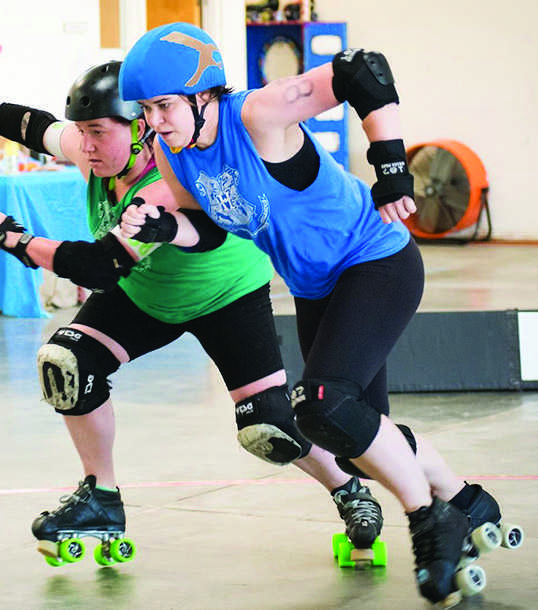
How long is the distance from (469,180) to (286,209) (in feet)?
30.9

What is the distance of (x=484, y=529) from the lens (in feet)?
9.74

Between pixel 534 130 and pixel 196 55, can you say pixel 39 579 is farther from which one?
pixel 534 130

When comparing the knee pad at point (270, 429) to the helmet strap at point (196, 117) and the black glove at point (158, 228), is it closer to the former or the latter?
the black glove at point (158, 228)

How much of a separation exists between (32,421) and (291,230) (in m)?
2.64

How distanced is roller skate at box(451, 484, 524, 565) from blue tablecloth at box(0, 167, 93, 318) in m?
5.34

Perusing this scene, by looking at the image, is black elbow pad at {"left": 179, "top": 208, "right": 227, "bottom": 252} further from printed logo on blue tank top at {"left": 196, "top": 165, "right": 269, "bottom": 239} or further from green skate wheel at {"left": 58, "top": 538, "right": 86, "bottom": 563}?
green skate wheel at {"left": 58, "top": 538, "right": 86, "bottom": 563}

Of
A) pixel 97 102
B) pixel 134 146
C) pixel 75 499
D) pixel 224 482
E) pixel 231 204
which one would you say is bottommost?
pixel 224 482

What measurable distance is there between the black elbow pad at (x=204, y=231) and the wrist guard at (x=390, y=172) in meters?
0.55

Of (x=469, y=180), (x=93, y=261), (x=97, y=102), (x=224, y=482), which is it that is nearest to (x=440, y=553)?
(x=93, y=261)

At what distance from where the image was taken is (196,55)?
2812 millimetres

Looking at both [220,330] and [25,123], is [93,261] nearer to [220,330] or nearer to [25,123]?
[220,330]

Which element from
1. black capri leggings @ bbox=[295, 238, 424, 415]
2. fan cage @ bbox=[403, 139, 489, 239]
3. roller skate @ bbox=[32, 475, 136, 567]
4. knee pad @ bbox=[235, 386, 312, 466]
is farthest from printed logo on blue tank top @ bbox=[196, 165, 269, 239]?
fan cage @ bbox=[403, 139, 489, 239]

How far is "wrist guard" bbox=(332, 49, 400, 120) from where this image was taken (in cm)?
266

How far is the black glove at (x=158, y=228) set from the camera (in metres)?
2.88
